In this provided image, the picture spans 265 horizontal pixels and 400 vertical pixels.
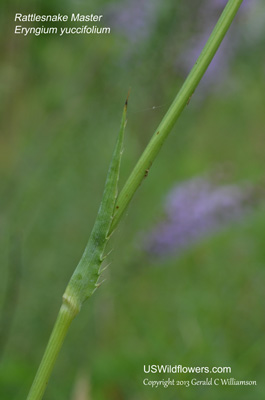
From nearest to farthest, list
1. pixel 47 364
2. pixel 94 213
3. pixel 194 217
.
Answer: pixel 47 364
pixel 194 217
pixel 94 213

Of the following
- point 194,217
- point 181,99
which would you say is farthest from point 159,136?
point 194,217

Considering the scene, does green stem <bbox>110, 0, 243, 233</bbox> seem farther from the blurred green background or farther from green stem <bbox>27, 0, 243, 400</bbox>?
the blurred green background

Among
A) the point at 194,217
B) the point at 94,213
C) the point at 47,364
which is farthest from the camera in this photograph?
the point at 94,213

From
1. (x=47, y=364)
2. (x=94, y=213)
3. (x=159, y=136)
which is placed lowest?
(x=94, y=213)

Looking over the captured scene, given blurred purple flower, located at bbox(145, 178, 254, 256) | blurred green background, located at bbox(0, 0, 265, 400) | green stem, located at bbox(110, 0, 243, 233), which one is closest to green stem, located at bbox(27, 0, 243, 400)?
green stem, located at bbox(110, 0, 243, 233)

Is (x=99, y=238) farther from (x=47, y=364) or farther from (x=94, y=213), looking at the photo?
(x=94, y=213)

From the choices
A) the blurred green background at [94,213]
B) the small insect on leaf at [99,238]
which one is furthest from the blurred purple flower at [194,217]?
the small insect on leaf at [99,238]
